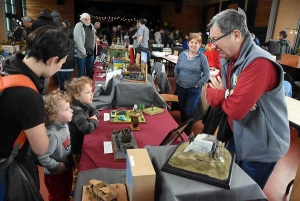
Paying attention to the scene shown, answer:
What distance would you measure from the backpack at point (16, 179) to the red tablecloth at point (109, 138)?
0.34m

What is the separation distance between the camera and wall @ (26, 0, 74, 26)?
1368 cm

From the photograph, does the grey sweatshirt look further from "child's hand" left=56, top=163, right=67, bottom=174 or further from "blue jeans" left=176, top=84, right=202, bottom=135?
"blue jeans" left=176, top=84, right=202, bottom=135

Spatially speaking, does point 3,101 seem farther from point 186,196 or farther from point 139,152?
point 186,196

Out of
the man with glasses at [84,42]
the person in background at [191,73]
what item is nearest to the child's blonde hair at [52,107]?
the person in background at [191,73]

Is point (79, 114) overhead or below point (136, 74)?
below

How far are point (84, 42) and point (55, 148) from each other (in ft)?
13.3

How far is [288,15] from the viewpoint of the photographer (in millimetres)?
8492

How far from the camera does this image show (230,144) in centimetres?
152

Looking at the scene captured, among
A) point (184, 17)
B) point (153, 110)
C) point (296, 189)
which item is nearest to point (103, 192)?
point (153, 110)

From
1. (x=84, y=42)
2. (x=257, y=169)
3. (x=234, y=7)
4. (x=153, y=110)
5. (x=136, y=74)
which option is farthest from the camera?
(x=234, y=7)

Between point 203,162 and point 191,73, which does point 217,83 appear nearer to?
point 203,162

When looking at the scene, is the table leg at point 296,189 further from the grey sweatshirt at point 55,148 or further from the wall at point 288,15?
the wall at point 288,15

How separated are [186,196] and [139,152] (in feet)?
0.91

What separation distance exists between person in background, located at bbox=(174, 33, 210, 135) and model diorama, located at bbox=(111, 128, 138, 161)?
124cm
